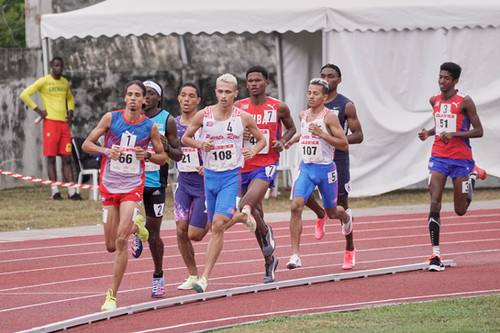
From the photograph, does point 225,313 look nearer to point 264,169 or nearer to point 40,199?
point 264,169

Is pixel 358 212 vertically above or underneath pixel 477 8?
underneath

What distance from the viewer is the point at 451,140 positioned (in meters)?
12.3

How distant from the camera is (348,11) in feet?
64.1

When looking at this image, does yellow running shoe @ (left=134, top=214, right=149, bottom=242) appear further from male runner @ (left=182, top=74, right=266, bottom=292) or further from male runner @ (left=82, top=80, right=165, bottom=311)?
male runner @ (left=182, top=74, right=266, bottom=292)

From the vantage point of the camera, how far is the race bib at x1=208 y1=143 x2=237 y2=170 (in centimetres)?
1046

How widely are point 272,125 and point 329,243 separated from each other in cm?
349

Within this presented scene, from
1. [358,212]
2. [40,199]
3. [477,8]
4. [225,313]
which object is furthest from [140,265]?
[477,8]

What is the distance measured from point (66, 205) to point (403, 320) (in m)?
11.2

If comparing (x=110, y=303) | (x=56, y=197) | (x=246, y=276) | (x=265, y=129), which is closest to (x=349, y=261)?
(x=246, y=276)

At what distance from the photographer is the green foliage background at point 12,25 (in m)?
33.2

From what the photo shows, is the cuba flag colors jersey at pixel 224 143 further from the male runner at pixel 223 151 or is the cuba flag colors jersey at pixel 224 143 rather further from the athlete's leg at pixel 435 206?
the athlete's leg at pixel 435 206

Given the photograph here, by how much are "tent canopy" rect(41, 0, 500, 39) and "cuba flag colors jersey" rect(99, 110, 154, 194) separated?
912 centimetres

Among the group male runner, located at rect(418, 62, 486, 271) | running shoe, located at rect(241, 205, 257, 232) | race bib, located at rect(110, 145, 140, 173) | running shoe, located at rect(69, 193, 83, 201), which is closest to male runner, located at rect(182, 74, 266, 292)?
running shoe, located at rect(241, 205, 257, 232)

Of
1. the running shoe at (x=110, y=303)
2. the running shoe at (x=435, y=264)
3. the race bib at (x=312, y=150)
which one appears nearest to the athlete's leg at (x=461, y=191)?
the running shoe at (x=435, y=264)
